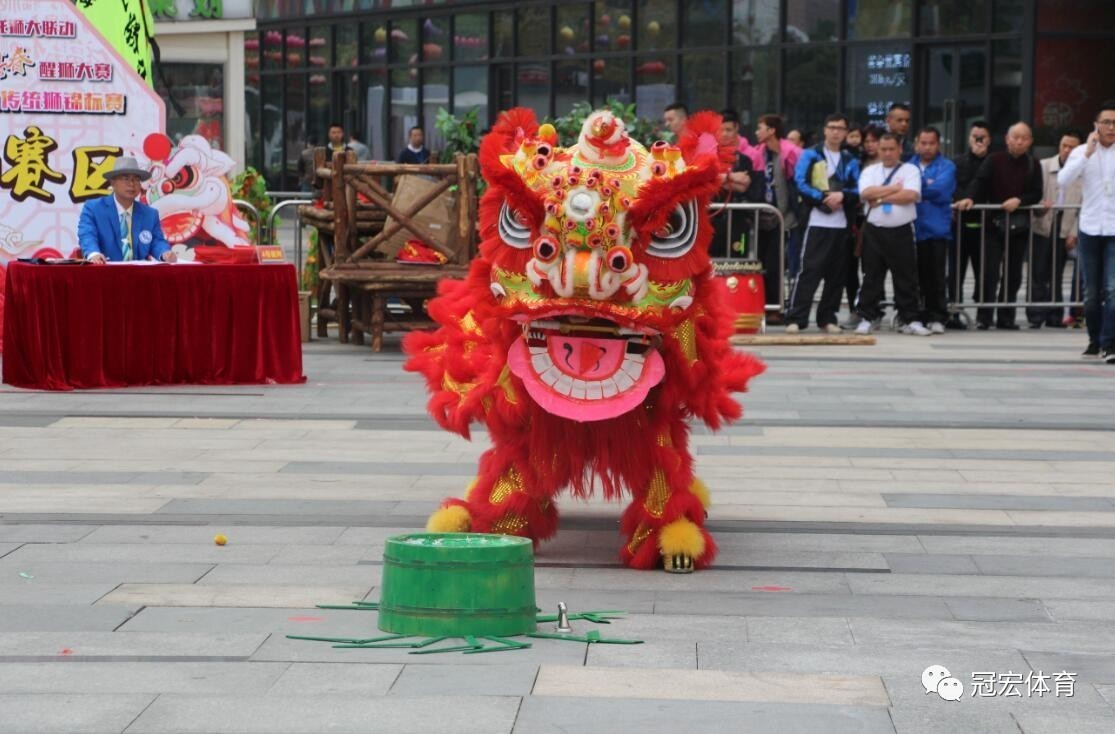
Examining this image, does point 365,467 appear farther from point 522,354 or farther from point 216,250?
point 216,250

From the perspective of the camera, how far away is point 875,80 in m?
25.8

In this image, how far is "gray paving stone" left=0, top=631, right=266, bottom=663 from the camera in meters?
5.41

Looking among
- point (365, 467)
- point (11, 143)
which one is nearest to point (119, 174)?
point (11, 143)

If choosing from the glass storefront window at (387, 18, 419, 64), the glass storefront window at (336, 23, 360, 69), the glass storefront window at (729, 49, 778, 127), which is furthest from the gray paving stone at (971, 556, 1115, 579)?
the glass storefront window at (336, 23, 360, 69)

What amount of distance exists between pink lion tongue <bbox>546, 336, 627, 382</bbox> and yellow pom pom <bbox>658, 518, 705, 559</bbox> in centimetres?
62

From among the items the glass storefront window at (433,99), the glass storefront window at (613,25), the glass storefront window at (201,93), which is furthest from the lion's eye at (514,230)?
the glass storefront window at (433,99)

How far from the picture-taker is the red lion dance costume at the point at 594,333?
6547 mm

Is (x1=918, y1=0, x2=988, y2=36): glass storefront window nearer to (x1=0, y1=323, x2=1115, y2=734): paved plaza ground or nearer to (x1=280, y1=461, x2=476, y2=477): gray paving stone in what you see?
(x1=0, y1=323, x2=1115, y2=734): paved plaza ground

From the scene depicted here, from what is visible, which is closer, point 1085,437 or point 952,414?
point 1085,437

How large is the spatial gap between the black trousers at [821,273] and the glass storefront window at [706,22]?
38.8ft

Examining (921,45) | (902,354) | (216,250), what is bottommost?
(902,354)

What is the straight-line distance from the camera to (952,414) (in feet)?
36.6

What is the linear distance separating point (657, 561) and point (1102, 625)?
1.65 meters

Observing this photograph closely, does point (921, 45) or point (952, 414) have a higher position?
point (921, 45)
